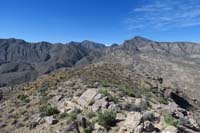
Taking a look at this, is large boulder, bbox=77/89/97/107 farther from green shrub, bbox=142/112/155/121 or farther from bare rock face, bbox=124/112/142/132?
green shrub, bbox=142/112/155/121

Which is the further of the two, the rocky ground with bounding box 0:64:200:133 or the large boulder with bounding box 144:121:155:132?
the rocky ground with bounding box 0:64:200:133

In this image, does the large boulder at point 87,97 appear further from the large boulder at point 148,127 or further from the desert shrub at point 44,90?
the large boulder at point 148,127

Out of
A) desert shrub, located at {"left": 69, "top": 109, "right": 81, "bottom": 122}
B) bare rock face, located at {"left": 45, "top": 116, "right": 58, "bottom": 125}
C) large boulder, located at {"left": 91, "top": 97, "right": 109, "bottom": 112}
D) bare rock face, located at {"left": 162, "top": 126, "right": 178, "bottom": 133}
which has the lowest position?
bare rock face, located at {"left": 45, "top": 116, "right": 58, "bottom": 125}

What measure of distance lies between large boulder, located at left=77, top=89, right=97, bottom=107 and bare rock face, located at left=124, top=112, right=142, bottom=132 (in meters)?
4.57

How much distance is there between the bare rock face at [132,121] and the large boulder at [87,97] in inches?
180

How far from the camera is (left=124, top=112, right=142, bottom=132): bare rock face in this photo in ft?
46.8

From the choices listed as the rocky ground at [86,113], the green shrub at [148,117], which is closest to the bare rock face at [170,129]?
the rocky ground at [86,113]

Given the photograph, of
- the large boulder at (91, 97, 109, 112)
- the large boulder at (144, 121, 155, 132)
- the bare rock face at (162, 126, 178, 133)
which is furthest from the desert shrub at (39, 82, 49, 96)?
the bare rock face at (162, 126, 178, 133)

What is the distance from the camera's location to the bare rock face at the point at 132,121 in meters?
14.3

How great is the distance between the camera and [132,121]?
48.4 ft

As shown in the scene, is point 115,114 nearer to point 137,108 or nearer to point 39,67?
point 137,108

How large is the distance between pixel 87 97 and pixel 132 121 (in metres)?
6.46

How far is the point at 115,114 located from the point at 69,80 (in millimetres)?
13698

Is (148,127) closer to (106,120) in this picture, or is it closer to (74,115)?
(106,120)
